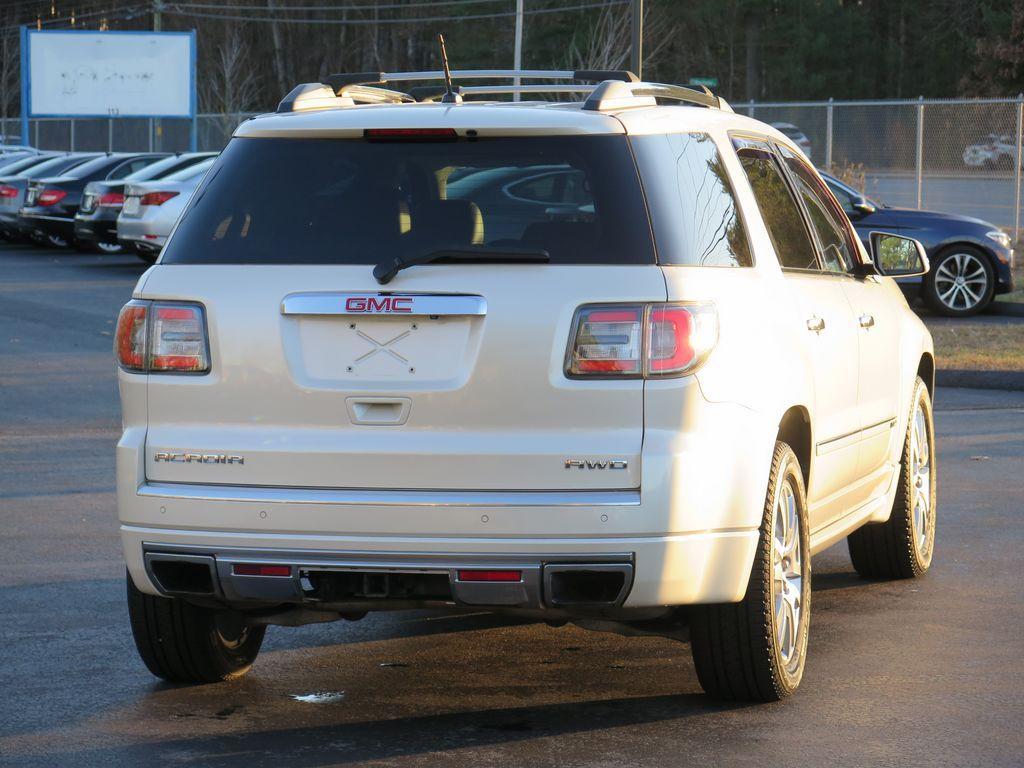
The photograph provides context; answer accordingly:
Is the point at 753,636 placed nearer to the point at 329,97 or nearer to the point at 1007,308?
the point at 329,97

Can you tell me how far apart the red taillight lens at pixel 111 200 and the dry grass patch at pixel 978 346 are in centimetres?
1456

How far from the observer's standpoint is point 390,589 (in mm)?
4914

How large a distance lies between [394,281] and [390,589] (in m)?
0.86

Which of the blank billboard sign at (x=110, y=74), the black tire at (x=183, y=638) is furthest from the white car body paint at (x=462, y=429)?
the blank billboard sign at (x=110, y=74)

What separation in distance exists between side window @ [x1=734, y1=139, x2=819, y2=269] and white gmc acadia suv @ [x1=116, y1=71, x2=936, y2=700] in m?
0.39

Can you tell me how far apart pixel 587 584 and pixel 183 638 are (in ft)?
4.82

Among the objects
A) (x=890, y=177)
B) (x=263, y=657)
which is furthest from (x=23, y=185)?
(x=263, y=657)

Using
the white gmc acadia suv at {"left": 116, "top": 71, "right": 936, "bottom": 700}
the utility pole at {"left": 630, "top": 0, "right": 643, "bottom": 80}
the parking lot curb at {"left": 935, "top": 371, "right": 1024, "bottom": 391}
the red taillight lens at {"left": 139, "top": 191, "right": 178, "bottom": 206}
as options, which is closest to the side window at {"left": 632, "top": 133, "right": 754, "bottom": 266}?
the white gmc acadia suv at {"left": 116, "top": 71, "right": 936, "bottom": 700}

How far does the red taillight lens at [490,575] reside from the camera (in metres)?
4.73

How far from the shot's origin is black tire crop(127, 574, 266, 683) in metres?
5.50

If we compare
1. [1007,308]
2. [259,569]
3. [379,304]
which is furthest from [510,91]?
[1007,308]

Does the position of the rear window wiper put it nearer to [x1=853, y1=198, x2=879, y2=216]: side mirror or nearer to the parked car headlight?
Result: [x1=853, y1=198, x2=879, y2=216]: side mirror

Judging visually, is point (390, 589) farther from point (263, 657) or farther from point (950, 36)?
point (950, 36)

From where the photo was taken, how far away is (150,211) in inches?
984
